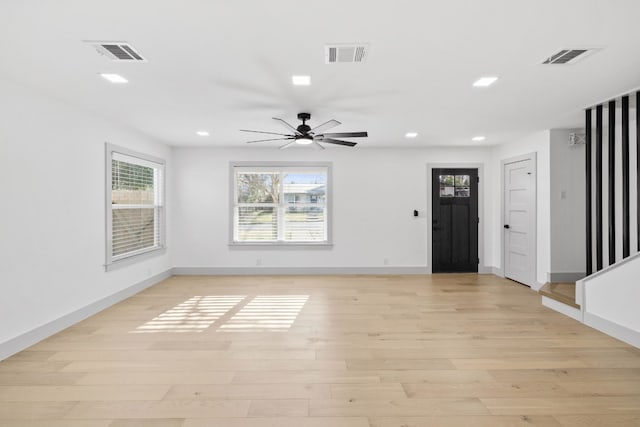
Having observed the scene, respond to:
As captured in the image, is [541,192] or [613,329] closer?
[613,329]

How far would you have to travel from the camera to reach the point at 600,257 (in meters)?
4.12

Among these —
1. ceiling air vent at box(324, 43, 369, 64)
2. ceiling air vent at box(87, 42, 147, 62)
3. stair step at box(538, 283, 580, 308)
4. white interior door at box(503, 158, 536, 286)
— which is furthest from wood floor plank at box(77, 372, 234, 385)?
white interior door at box(503, 158, 536, 286)

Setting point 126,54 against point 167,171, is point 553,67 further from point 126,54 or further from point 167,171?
point 167,171

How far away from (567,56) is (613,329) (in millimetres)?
2839

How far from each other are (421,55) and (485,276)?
17.2 feet

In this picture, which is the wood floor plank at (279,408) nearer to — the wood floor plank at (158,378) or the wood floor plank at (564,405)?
the wood floor plank at (158,378)

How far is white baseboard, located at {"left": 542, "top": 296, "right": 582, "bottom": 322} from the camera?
399 centimetres

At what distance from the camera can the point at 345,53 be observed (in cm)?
262

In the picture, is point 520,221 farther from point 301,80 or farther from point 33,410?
point 33,410

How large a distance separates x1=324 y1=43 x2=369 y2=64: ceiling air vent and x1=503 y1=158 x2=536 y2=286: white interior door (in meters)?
4.42

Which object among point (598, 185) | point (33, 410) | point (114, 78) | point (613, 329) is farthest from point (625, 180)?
point (33, 410)

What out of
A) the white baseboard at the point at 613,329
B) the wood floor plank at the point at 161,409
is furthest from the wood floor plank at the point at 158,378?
the white baseboard at the point at 613,329

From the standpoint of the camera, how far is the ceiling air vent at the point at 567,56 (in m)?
2.63

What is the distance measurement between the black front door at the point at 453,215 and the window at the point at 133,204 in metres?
5.41
